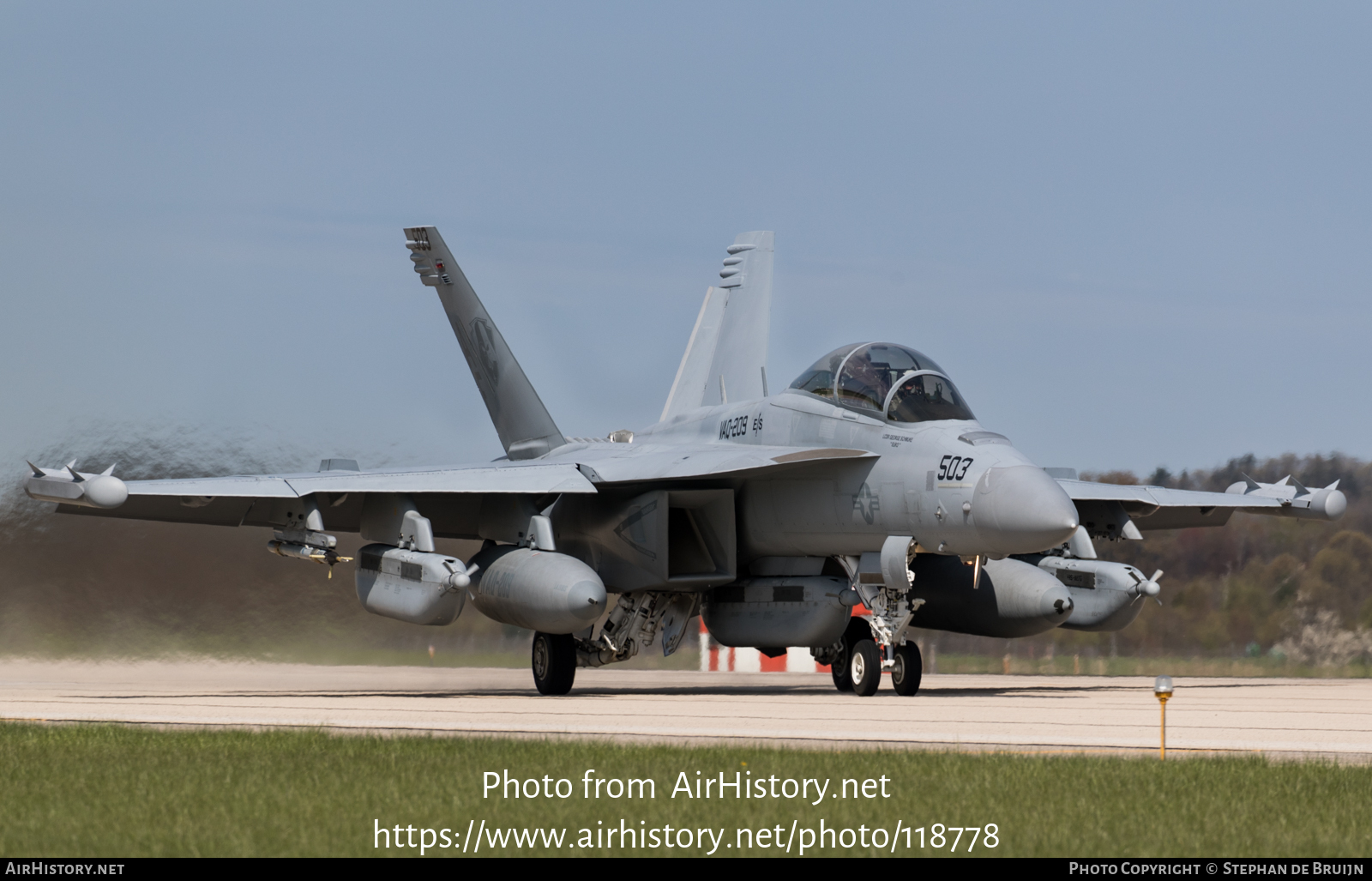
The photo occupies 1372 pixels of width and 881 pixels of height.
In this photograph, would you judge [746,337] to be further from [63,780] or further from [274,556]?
[63,780]

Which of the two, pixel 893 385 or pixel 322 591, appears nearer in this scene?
pixel 893 385

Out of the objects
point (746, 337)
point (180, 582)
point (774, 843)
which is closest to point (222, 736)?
point (774, 843)

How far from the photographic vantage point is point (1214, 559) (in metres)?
22.9

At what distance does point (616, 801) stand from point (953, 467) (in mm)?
7617

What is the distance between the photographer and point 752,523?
1675 cm

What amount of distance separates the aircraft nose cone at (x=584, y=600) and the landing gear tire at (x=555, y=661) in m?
1.86

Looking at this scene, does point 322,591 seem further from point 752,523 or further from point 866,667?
point 866,667

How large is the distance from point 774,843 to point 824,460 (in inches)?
375

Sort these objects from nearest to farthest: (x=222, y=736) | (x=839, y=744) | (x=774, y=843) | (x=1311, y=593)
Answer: (x=774, y=843) < (x=839, y=744) < (x=222, y=736) < (x=1311, y=593)

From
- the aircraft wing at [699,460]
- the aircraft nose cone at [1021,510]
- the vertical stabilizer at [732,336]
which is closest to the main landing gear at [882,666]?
the aircraft wing at [699,460]

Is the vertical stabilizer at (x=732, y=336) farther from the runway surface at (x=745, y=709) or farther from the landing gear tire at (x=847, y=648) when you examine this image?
the landing gear tire at (x=847, y=648)

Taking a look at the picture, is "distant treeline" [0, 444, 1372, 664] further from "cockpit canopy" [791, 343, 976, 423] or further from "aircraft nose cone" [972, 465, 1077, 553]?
"aircraft nose cone" [972, 465, 1077, 553]

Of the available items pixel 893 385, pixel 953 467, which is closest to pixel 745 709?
pixel 953 467

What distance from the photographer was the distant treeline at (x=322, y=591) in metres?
20.0
